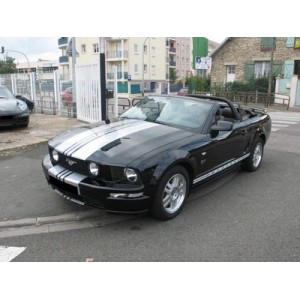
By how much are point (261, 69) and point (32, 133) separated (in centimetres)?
2077

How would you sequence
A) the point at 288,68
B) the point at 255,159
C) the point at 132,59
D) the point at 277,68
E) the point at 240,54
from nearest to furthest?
the point at 255,159 < the point at 288,68 < the point at 277,68 < the point at 240,54 < the point at 132,59

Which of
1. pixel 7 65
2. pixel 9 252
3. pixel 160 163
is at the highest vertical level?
pixel 7 65

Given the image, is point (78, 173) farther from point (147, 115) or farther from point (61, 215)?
point (147, 115)

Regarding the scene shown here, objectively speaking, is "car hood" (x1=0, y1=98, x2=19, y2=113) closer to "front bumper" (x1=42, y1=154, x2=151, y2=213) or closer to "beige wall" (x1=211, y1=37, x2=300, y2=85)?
"front bumper" (x1=42, y1=154, x2=151, y2=213)

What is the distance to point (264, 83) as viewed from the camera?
24.2 m

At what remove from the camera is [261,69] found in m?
25.1

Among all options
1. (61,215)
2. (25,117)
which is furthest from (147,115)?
(25,117)

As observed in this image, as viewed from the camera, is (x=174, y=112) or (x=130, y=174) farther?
(x=174, y=112)

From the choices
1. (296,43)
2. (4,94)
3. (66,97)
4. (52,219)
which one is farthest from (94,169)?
(296,43)

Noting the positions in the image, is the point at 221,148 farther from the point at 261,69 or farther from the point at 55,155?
the point at 261,69

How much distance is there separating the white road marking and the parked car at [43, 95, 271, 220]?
2.61ft

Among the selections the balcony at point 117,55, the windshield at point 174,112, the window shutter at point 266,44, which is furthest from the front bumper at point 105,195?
the balcony at point 117,55

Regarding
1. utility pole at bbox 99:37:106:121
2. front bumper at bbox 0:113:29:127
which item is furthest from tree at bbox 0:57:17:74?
utility pole at bbox 99:37:106:121

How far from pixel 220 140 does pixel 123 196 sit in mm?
1880
